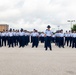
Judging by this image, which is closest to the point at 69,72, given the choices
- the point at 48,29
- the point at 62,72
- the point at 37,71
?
the point at 62,72

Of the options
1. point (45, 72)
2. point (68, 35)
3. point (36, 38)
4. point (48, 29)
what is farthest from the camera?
point (68, 35)

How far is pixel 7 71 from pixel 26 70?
2.23 ft

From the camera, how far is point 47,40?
80.3 feet

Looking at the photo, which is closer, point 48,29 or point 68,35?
point 48,29

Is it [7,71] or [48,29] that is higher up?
[48,29]

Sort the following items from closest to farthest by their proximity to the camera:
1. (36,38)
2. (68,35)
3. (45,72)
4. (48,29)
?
(45,72)
(48,29)
(36,38)
(68,35)

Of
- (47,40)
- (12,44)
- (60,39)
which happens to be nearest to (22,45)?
(12,44)

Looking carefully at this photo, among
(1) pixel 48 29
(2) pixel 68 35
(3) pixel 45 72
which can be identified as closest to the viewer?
(3) pixel 45 72

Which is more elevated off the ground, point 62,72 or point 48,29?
point 48,29

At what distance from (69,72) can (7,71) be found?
2.04 metres

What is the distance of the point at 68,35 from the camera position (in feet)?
108

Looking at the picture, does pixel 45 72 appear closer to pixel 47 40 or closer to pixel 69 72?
pixel 69 72

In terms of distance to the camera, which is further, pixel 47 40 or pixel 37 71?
pixel 47 40

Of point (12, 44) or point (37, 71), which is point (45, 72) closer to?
point (37, 71)
